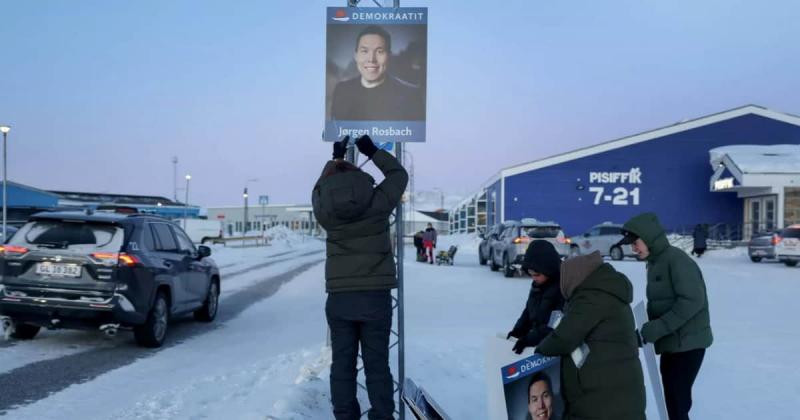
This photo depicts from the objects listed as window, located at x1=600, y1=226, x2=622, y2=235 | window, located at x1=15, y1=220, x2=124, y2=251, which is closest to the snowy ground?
window, located at x1=15, y1=220, x2=124, y2=251

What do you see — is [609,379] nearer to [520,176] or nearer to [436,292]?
[436,292]

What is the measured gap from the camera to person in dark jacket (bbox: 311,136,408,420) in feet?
13.3

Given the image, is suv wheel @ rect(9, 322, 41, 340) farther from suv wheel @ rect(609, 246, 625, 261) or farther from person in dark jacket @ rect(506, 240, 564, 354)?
suv wheel @ rect(609, 246, 625, 261)

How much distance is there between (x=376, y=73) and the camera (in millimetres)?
5395

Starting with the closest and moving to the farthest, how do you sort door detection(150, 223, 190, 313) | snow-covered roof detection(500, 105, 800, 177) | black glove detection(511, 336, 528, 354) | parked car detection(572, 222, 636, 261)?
black glove detection(511, 336, 528, 354) → door detection(150, 223, 190, 313) → parked car detection(572, 222, 636, 261) → snow-covered roof detection(500, 105, 800, 177)

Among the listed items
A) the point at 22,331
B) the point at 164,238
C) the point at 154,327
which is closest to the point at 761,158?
the point at 164,238

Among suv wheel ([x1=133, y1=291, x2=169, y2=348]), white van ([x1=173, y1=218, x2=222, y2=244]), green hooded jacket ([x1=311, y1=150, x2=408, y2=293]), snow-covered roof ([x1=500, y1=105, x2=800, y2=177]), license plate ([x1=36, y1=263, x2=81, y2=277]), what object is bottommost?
white van ([x1=173, y1=218, x2=222, y2=244])

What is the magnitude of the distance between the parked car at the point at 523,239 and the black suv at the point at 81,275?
13.1 m

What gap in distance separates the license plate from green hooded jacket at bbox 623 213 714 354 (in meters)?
6.56

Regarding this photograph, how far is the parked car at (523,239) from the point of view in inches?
781

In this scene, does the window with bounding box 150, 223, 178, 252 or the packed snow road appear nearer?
the packed snow road

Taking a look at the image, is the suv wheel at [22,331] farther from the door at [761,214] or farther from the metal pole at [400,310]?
the door at [761,214]

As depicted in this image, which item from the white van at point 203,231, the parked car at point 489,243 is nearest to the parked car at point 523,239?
the parked car at point 489,243

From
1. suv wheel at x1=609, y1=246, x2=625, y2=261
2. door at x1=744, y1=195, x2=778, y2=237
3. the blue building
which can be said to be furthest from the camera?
the blue building
